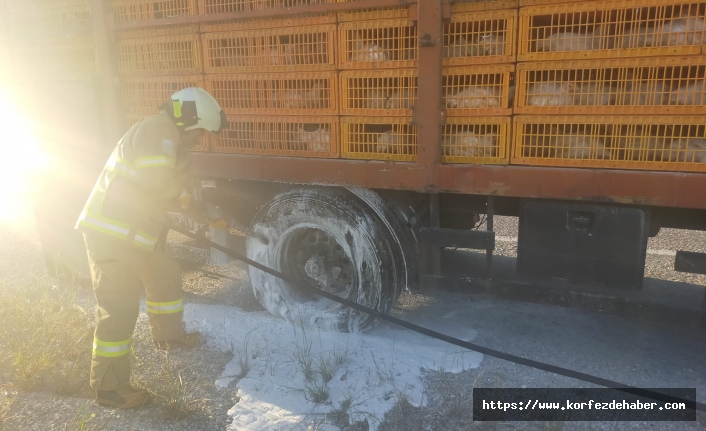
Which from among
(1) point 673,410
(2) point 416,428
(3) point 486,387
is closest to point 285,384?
(2) point 416,428

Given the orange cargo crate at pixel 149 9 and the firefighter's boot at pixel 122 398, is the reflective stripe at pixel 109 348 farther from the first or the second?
the orange cargo crate at pixel 149 9

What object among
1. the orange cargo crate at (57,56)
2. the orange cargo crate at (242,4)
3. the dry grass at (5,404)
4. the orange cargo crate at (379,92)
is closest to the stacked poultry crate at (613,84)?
the orange cargo crate at (379,92)

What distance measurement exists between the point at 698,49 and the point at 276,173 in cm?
273

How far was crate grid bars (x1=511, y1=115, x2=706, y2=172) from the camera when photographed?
9.57 ft

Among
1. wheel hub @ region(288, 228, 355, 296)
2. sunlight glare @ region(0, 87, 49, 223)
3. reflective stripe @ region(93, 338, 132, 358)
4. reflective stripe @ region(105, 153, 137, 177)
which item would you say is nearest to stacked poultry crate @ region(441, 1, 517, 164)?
wheel hub @ region(288, 228, 355, 296)

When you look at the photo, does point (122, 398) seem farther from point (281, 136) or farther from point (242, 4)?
point (242, 4)

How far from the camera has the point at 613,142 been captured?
10.0ft

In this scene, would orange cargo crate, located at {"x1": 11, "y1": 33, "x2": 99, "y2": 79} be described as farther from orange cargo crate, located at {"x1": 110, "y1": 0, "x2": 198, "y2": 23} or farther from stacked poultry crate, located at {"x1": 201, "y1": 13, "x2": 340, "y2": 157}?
stacked poultry crate, located at {"x1": 201, "y1": 13, "x2": 340, "y2": 157}

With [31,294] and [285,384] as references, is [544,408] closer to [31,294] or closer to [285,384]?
[285,384]

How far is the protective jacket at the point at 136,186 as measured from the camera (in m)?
3.21

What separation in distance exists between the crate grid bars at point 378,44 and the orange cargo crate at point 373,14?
2cm

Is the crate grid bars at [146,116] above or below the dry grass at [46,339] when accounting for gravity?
above

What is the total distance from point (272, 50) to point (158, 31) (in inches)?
43.9

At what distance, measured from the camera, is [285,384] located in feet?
11.0
